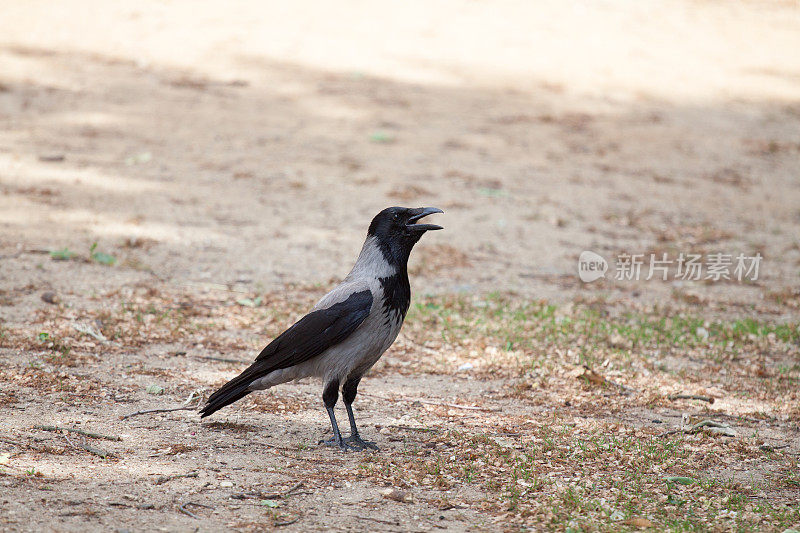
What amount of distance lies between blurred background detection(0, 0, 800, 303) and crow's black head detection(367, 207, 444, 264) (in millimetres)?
3632

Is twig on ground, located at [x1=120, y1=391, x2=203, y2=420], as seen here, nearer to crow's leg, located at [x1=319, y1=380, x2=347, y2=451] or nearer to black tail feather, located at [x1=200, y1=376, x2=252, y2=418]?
black tail feather, located at [x1=200, y1=376, x2=252, y2=418]

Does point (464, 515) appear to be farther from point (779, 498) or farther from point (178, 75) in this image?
point (178, 75)

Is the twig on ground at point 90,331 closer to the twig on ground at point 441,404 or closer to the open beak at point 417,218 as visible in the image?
the twig on ground at point 441,404

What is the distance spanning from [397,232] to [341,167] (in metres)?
7.42

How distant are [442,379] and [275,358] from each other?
193 centimetres

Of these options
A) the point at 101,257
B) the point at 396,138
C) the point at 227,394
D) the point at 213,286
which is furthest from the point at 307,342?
the point at 396,138

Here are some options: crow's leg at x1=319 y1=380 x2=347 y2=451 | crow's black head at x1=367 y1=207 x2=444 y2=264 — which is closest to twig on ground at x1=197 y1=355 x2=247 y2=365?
crow's leg at x1=319 y1=380 x2=347 y2=451

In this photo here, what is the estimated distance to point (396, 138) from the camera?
14.0 meters

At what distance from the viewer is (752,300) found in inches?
375

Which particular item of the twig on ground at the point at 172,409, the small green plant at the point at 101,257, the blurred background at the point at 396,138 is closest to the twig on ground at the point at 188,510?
the twig on ground at the point at 172,409

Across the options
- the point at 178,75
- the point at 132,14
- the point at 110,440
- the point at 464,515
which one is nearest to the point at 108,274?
the point at 110,440

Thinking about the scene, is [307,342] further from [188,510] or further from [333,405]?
[188,510]

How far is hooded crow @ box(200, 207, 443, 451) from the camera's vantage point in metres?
5.17

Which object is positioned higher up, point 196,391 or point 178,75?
point 178,75
